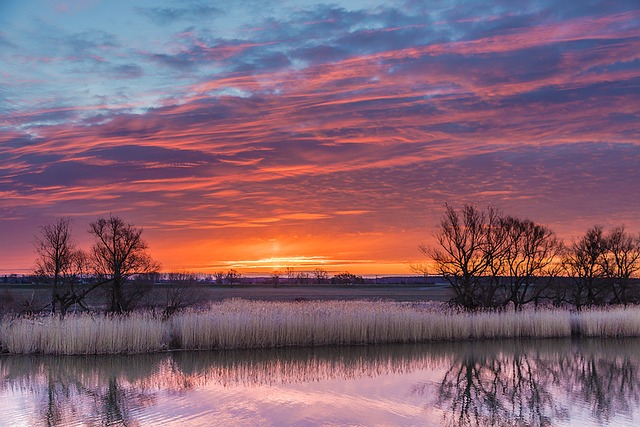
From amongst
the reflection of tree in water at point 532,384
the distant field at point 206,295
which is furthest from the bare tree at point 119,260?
the reflection of tree in water at point 532,384

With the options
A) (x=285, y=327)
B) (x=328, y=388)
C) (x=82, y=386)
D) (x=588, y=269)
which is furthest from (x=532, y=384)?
(x=588, y=269)

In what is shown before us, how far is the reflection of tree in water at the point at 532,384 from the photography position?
13.7 m

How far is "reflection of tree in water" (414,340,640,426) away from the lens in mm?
13680

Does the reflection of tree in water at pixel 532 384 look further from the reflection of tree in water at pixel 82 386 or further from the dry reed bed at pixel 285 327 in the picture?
the reflection of tree in water at pixel 82 386

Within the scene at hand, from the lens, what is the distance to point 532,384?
57.0 ft

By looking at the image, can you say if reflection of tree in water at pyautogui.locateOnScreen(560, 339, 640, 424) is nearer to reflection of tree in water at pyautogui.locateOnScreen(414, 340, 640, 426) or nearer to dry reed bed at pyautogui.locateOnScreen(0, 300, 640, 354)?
reflection of tree in water at pyautogui.locateOnScreen(414, 340, 640, 426)

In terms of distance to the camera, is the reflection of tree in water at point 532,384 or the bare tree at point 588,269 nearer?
the reflection of tree in water at point 532,384

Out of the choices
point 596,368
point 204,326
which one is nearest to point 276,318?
point 204,326

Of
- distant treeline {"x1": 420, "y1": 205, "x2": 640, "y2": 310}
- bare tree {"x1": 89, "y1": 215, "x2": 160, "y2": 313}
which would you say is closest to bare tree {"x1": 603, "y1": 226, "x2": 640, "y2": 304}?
distant treeline {"x1": 420, "y1": 205, "x2": 640, "y2": 310}

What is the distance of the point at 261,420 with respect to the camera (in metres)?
12.5

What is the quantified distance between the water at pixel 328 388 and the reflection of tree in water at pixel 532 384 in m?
0.03

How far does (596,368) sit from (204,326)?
1218 cm

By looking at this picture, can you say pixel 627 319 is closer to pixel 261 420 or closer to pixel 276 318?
pixel 276 318

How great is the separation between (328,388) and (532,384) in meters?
5.38
